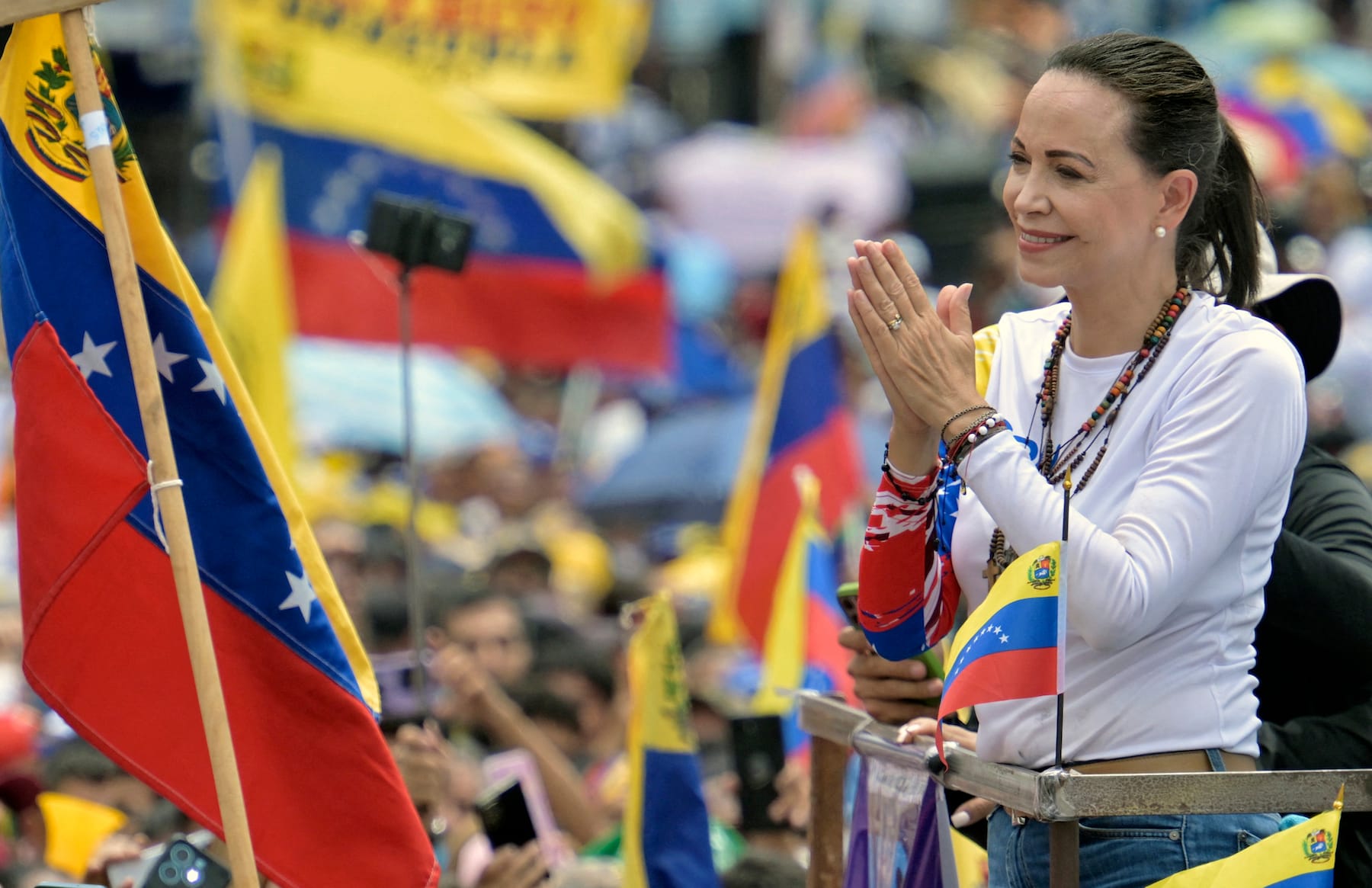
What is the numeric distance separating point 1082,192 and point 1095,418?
32 centimetres

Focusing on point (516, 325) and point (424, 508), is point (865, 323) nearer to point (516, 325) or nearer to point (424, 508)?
point (516, 325)

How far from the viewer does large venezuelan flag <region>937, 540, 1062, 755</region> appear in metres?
2.55

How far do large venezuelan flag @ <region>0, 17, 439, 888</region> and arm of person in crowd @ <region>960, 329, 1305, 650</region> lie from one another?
1.19 m

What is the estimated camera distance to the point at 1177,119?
9.19 ft

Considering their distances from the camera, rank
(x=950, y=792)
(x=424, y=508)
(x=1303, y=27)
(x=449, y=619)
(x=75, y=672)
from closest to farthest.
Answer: (x=75, y=672) < (x=950, y=792) < (x=449, y=619) < (x=424, y=508) < (x=1303, y=27)

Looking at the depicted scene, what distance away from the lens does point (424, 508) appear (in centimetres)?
1159

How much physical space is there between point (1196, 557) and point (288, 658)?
4.79ft

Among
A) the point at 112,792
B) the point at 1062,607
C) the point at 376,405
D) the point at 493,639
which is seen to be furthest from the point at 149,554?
the point at 376,405

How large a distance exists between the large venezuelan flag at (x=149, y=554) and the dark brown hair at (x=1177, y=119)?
1437 mm

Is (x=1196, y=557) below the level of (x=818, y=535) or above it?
above

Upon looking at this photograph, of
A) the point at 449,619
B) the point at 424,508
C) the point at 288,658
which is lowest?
the point at 424,508

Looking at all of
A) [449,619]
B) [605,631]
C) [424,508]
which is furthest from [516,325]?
[449,619]

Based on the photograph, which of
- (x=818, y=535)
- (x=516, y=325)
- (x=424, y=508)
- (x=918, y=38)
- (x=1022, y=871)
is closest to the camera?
(x=1022, y=871)

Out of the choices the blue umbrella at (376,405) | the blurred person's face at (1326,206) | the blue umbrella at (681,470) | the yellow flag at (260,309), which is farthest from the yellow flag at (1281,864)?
the blurred person's face at (1326,206)
